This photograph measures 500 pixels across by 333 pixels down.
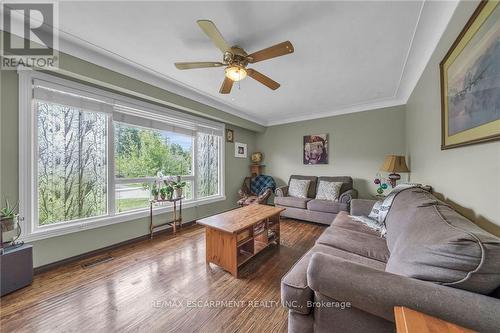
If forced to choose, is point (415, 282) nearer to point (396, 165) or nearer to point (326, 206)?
point (396, 165)

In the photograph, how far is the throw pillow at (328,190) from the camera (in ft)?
12.2

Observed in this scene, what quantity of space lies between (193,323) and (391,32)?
3079 millimetres

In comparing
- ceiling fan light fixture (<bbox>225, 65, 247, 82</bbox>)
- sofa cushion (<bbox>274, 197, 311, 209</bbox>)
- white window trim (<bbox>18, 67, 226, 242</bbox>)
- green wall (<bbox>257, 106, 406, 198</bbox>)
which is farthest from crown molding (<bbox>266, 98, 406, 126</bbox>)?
white window trim (<bbox>18, 67, 226, 242</bbox>)

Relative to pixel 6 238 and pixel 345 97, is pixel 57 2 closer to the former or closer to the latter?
pixel 6 238

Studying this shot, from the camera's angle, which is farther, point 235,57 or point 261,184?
point 261,184

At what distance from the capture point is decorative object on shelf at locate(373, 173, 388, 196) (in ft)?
11.3

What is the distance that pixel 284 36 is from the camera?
1.82 m

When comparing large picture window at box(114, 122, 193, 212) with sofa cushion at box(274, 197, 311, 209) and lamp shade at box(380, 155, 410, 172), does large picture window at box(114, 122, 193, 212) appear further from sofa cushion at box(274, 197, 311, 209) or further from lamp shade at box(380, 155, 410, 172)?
lamp shade at box(380, 155, 410, 172)

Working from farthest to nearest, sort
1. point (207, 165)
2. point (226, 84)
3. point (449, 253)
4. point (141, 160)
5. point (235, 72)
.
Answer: point (207, 165) → point (141, 160) → point (226, 84) → point (235, 72) → point (449, 253)

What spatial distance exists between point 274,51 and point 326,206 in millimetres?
2881

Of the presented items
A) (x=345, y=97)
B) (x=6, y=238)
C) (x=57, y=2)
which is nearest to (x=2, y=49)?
(x=57, y=2)

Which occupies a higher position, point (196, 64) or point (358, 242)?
point (196, 64)

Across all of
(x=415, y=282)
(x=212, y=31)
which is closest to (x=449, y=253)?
(x=415, y=282)

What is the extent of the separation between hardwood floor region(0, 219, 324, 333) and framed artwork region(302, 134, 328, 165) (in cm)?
259
